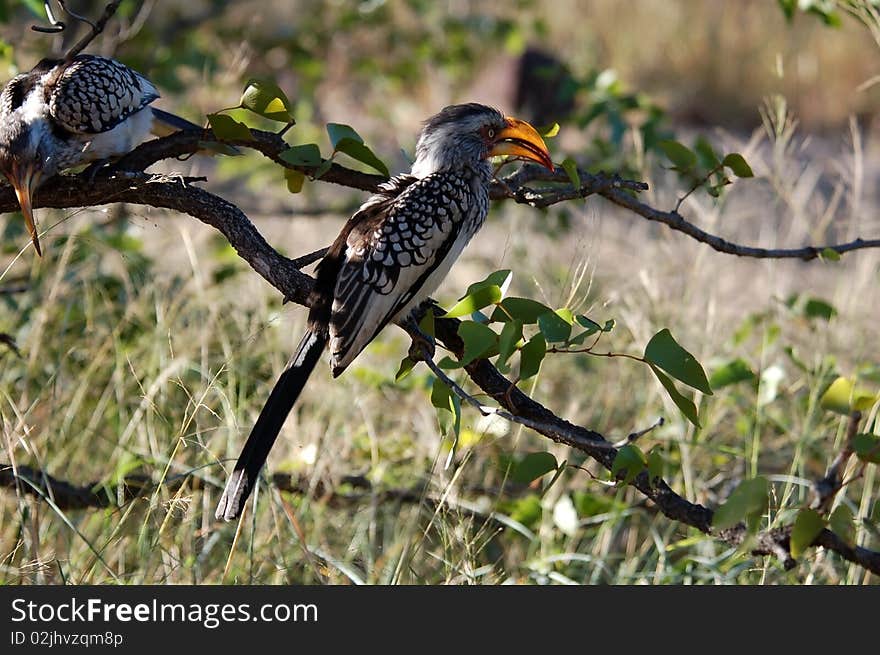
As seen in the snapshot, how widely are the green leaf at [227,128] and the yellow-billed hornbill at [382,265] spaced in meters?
0.32

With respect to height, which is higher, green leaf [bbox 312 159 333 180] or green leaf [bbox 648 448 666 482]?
green leaf [bbox 312 159 333 180]

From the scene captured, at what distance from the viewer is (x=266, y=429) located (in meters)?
1.96

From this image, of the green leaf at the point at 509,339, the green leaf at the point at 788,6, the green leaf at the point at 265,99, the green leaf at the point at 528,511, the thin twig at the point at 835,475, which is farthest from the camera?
the green leaf at the point at 528,511

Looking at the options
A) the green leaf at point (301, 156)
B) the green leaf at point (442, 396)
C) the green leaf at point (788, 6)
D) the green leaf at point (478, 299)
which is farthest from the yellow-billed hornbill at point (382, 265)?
the green leaf at point (788, 6)

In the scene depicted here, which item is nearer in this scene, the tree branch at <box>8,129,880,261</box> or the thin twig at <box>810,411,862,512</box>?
the thin twig at <box>810,411,862,512</box>

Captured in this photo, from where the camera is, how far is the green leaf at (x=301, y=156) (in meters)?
1.93

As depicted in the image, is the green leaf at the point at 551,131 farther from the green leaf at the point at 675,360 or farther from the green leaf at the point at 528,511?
the green leaf at the point at 528,511

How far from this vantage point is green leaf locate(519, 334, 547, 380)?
1628mm

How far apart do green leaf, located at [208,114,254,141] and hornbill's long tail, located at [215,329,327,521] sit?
41cm

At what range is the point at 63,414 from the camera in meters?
2.99

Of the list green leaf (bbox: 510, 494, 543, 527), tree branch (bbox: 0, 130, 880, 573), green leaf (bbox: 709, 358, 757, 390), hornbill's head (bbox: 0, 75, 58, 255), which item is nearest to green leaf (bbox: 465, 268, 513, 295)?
tree branch (bbox: 0, 130, 880, 573)

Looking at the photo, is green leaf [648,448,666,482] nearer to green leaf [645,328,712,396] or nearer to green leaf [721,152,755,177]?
green leaf [645,328,712,396]

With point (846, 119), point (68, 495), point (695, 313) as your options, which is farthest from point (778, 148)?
point (846, 119)

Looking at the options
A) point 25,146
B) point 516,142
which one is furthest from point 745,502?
point 25,146
